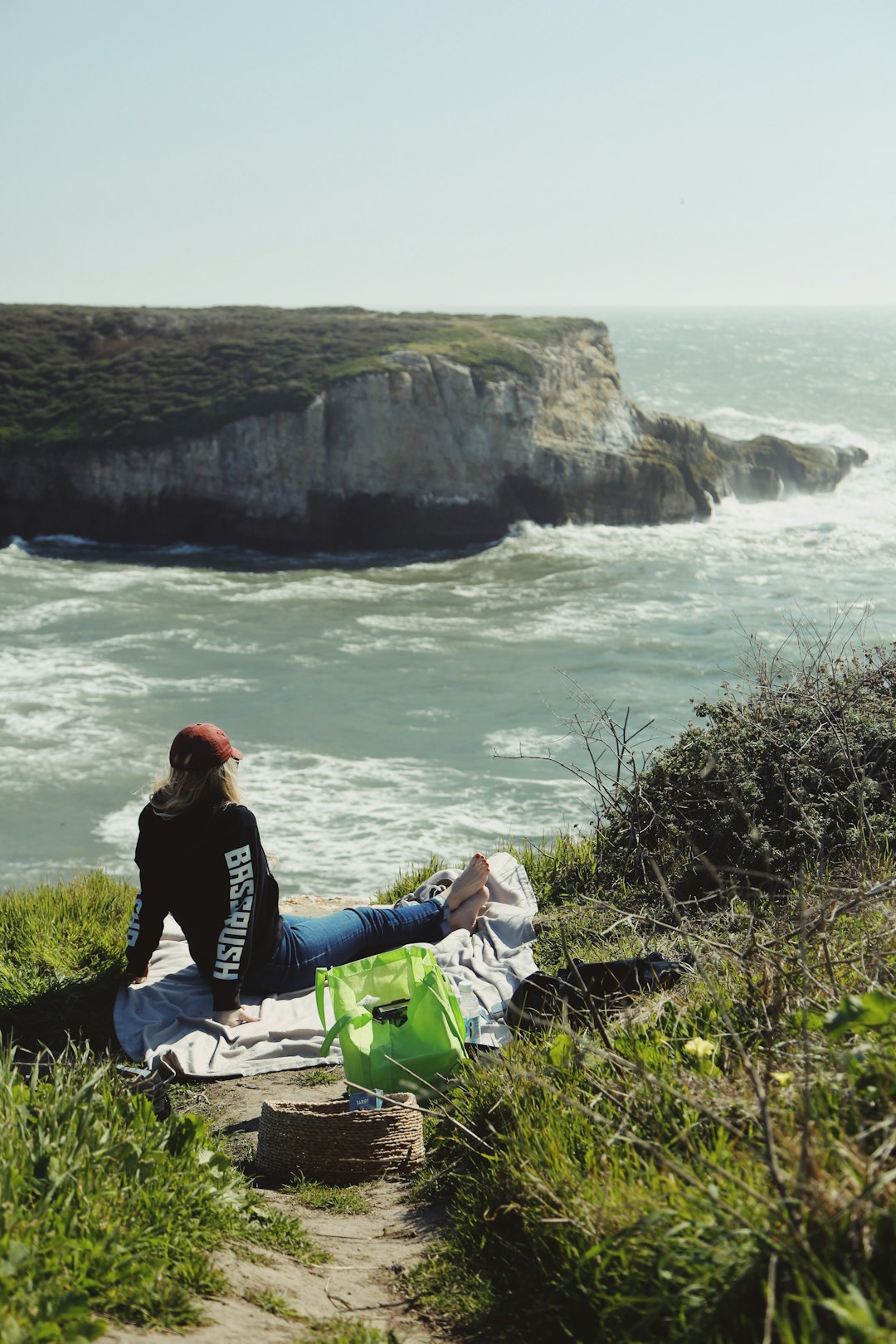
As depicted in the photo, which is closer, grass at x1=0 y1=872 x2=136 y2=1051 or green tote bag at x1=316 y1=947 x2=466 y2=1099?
green tote bag at x1=316 y1=947 x2=466 y2=1099

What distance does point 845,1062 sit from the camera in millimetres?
2816

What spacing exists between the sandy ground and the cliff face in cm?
2952

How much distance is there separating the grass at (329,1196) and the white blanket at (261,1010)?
102 centimetres

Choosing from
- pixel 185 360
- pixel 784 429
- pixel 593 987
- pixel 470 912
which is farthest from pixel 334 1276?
pixel 784 429

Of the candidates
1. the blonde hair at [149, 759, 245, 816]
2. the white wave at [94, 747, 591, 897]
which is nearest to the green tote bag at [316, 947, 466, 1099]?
the blonde hair at [149, 759, 245, 816]

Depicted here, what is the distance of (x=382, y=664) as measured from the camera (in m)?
20.7

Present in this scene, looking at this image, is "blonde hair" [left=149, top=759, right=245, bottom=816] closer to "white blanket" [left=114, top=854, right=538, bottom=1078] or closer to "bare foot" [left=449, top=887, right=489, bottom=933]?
"white blanket" [left=114, top=854, right=538, bottom=1078]

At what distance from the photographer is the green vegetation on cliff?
34.3 metres

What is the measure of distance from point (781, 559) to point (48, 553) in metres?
19.9

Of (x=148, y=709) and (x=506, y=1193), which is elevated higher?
(x=506, y=1193)

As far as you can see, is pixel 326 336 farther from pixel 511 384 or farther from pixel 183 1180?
pixel 183 1180

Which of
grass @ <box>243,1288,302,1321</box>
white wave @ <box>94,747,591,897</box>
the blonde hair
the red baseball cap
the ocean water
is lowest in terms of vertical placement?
white wave @ <box>94,747,591,897</box>

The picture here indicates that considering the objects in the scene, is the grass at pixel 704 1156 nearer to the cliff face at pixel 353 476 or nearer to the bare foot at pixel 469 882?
the bare foot at pixel 469 882

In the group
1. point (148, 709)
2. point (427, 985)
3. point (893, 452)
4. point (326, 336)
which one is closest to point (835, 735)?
point (427, 985)
